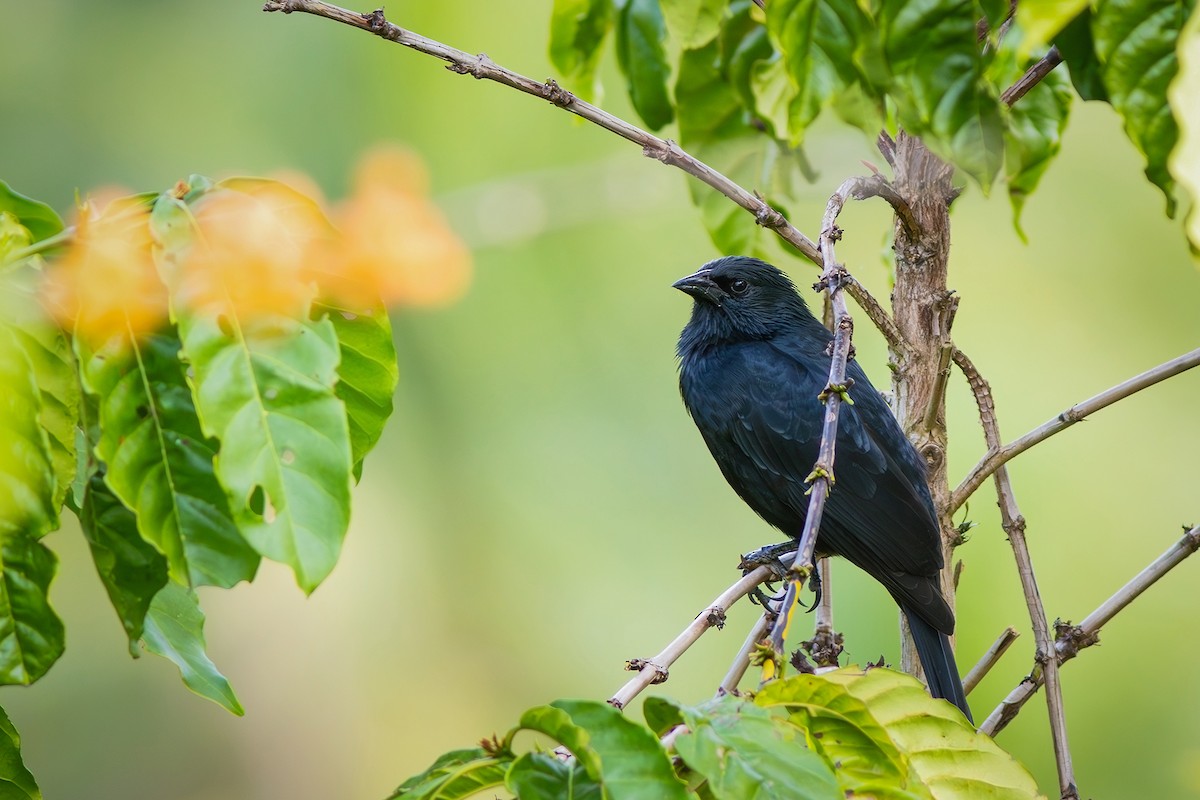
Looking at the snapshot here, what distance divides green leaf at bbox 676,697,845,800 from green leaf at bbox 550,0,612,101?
3.73ft

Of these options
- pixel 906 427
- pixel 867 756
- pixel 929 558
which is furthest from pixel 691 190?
pixel 867 756

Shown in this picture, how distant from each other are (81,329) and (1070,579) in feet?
14.4

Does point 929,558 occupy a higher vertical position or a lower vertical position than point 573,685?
higher

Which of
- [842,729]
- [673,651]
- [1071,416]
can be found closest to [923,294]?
[1071,416]

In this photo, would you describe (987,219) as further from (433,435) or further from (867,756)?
(867,756)

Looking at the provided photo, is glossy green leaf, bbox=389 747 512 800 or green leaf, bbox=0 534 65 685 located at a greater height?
green leaf, bbox=0 534 65 685

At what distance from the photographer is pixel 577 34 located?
1763mm

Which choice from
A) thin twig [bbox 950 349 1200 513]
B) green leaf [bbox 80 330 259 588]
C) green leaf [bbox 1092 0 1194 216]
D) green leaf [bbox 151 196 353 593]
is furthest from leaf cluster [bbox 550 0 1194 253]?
green leaf [bbox 80 330 259 588]

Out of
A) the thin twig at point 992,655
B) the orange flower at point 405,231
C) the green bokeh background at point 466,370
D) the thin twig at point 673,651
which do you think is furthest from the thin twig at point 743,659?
the green bokeh background at point 466,370

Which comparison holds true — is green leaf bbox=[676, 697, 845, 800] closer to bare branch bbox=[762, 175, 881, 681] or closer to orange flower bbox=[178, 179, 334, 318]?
bare branch bbox=[762, 175, 881, 681]

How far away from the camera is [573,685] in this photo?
5.89 metres

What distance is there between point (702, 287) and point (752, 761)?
2.61 metres

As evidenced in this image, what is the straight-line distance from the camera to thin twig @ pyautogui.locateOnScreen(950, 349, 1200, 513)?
190 cm

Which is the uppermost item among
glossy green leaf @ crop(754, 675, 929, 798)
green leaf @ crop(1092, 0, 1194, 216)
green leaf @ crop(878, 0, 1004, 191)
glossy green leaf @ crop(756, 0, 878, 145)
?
glossy green leaf @ crop(756, 0, 878, 145)
